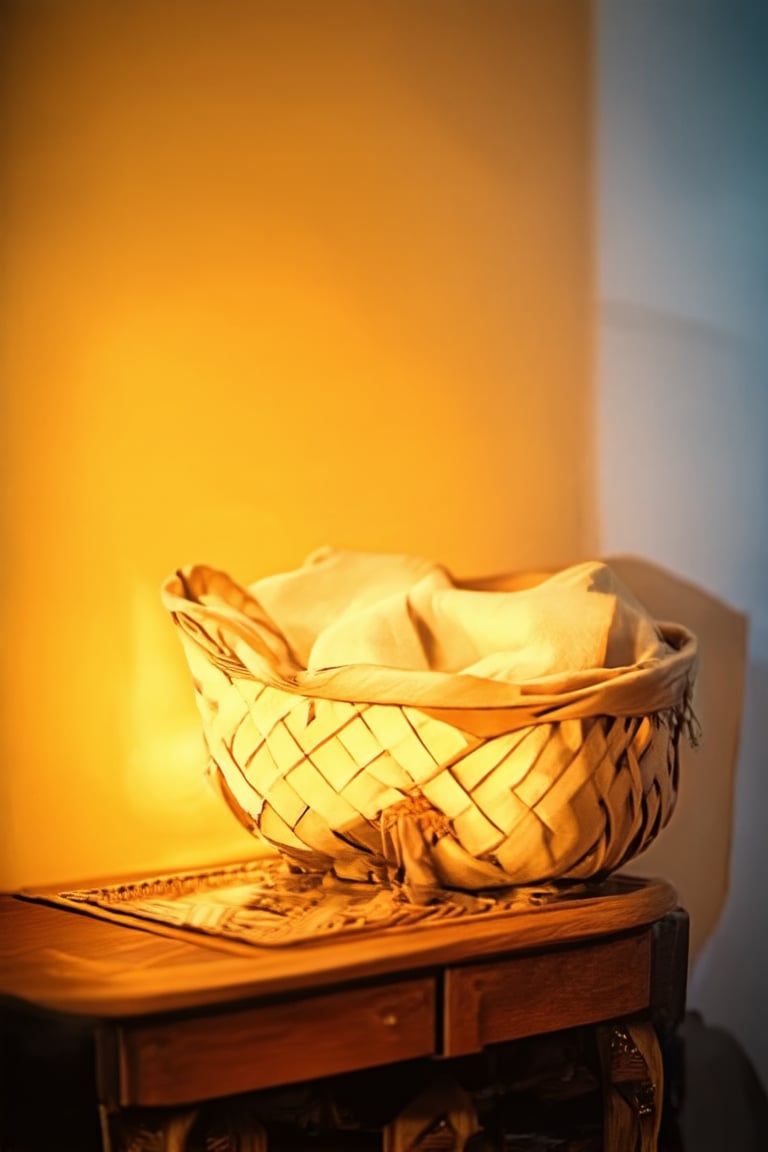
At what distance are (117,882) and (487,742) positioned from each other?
33 centimetres

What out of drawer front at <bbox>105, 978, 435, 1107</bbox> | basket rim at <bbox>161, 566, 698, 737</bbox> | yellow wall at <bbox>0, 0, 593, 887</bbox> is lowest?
drawer front at <bbox>105, 978, 435, 1107</bbox>

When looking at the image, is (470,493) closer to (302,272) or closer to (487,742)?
(302,272)

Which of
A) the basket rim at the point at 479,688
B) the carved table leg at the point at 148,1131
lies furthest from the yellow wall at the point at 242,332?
the carved table leg at the point at 148,1131

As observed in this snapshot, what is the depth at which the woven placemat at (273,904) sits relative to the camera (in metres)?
0.76

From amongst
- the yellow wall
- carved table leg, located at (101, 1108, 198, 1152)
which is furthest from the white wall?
carved table leg, located at (101, 1108, 198, 1152)

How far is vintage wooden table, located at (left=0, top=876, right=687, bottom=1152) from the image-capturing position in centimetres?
65

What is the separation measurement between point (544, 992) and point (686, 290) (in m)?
0.75

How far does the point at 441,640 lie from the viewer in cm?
92

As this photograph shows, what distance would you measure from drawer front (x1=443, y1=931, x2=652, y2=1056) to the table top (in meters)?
0.01

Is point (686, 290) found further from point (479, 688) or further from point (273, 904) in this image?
point (273, 904)

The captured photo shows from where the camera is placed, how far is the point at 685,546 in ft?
4.10

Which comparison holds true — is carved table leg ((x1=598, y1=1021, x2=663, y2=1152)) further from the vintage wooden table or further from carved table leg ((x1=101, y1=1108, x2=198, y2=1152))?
carved table leg ((x1=101, y1=1108, x2=198, y2=1152))

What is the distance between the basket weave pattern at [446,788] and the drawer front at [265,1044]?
11cm

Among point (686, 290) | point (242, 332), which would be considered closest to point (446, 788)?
point (242, 332)
